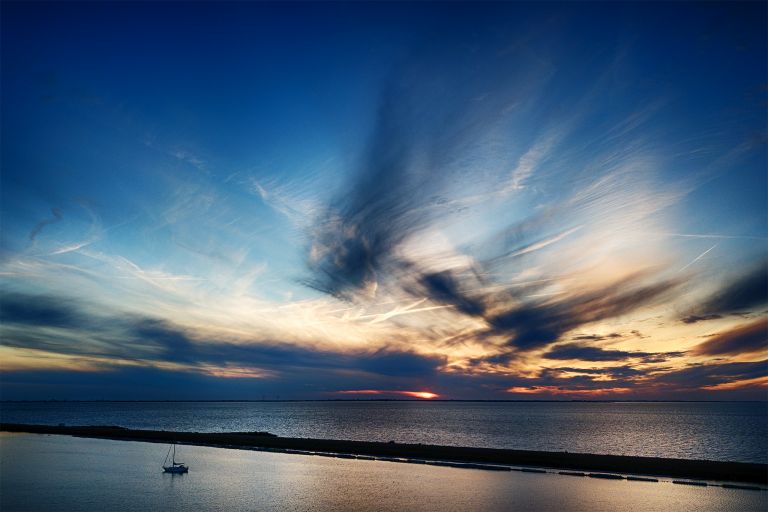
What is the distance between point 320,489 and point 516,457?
2887 centimetres

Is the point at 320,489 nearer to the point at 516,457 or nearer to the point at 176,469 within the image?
the point at 176,469

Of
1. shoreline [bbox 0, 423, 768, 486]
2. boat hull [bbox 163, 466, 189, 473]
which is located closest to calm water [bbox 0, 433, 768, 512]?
boat hull [bbox 163, 466, 189, 473]

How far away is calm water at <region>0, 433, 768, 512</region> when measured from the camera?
3900cm

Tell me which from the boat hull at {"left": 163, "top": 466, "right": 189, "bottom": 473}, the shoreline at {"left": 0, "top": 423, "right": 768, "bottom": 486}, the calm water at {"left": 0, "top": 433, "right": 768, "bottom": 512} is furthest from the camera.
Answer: the boat hull at {"left": 163, "top": 466, "right": 189, "bottom": 473}

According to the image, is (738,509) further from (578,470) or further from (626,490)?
(578,470)

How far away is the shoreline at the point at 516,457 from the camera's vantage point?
50438mm

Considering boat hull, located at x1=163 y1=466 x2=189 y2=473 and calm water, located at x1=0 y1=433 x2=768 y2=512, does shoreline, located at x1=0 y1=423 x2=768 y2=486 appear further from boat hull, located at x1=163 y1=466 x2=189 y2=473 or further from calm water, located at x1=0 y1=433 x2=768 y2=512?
boat hull, located at x1=163 y1=466 x2=189 y2=473

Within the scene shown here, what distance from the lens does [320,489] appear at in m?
46.0

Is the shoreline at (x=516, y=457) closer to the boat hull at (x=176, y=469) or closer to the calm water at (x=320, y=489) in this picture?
the calm water at (x=320, y=489)

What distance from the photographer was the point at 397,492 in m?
44.1

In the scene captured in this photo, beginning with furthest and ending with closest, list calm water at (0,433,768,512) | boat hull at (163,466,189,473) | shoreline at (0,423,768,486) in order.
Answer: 1. boat hull at (163,466,189,473)
2. shoreline at (0,423,768,486)
3. calm water at (0,433,768,512)

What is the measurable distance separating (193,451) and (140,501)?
40.5 metres

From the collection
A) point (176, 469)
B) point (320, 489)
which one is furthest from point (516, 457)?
point (176, 469)

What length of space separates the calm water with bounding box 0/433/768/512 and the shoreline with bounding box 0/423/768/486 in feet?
20.9
